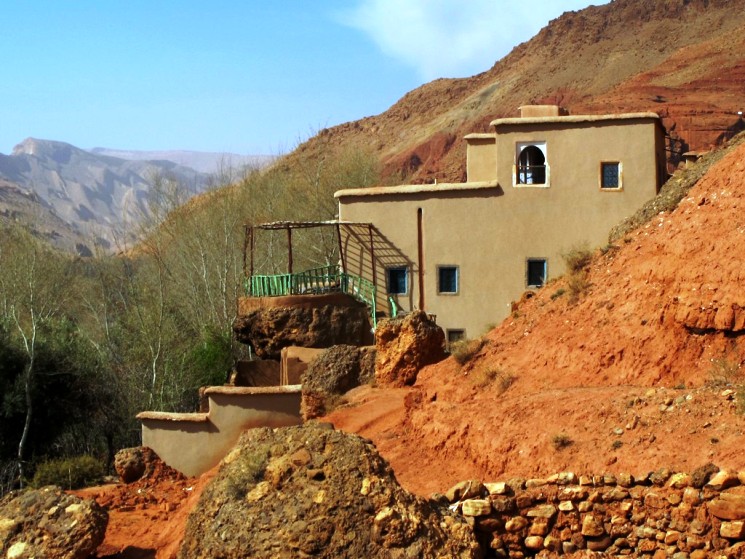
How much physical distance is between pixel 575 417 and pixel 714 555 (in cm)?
226

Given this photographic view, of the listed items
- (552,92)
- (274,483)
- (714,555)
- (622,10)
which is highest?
(622,10)

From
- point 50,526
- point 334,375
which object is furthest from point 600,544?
point 334,375

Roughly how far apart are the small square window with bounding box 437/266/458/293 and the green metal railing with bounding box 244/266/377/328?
5.07 feet

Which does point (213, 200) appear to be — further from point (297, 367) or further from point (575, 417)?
point (575, 417)

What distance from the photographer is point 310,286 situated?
23.6m

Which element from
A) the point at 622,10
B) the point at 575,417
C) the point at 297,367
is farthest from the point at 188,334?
the point at 622,10

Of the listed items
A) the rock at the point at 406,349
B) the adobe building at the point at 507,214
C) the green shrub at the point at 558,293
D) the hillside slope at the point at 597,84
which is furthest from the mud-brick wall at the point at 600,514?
the hillside slope at the point at 597,84

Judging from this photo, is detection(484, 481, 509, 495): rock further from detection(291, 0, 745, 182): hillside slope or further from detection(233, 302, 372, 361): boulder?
detection(291, 0, 745, 182): hillside slope

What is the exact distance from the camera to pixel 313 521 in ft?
25.0

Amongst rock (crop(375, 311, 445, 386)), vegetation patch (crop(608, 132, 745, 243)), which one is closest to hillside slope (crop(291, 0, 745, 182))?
vegetation patch (crop(608, 132, 745, 243))

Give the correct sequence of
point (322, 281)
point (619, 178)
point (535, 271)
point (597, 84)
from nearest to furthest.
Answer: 1. point (619, 178)
2. point (535, 271)
3. point (322, 281)
4. point (597, 84)

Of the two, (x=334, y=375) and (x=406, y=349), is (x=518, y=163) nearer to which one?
(x=334, y=375)

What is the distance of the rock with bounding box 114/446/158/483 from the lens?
14055mm

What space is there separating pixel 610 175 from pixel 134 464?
1258 centimetres
